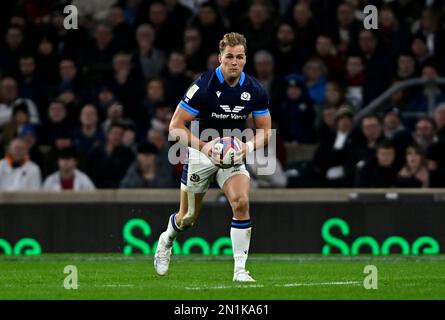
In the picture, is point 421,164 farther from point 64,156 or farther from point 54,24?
point 54,24

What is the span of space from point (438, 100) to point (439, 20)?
5.60 ft

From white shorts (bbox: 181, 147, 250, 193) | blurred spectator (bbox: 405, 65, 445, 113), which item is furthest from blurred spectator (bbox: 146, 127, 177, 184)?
white shorts (bbox: 181, 147, 250, 193)

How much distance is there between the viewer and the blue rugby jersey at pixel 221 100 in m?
12.3

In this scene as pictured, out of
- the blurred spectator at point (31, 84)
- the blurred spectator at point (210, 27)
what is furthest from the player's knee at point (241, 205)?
the blurred spectator at point (31, 84)

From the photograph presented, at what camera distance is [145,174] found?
18266 millimetres

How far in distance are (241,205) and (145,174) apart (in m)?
6.35

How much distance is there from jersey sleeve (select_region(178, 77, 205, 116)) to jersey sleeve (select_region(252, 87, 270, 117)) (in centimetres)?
52

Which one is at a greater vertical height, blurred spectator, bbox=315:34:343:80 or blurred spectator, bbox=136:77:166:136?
blurred spectator, bbox=315:34:343:80

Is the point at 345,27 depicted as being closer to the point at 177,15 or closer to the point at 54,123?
the point at 177,15

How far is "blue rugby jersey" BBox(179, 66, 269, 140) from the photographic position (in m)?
12.3

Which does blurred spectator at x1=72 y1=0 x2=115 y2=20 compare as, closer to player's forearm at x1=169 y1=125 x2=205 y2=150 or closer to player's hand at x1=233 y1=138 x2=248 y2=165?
player's forearm at x1=169 y1=125 x2=205 y2=150

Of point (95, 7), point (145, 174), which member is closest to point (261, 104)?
point (145, 174)

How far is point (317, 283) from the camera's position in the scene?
39.1 ft
